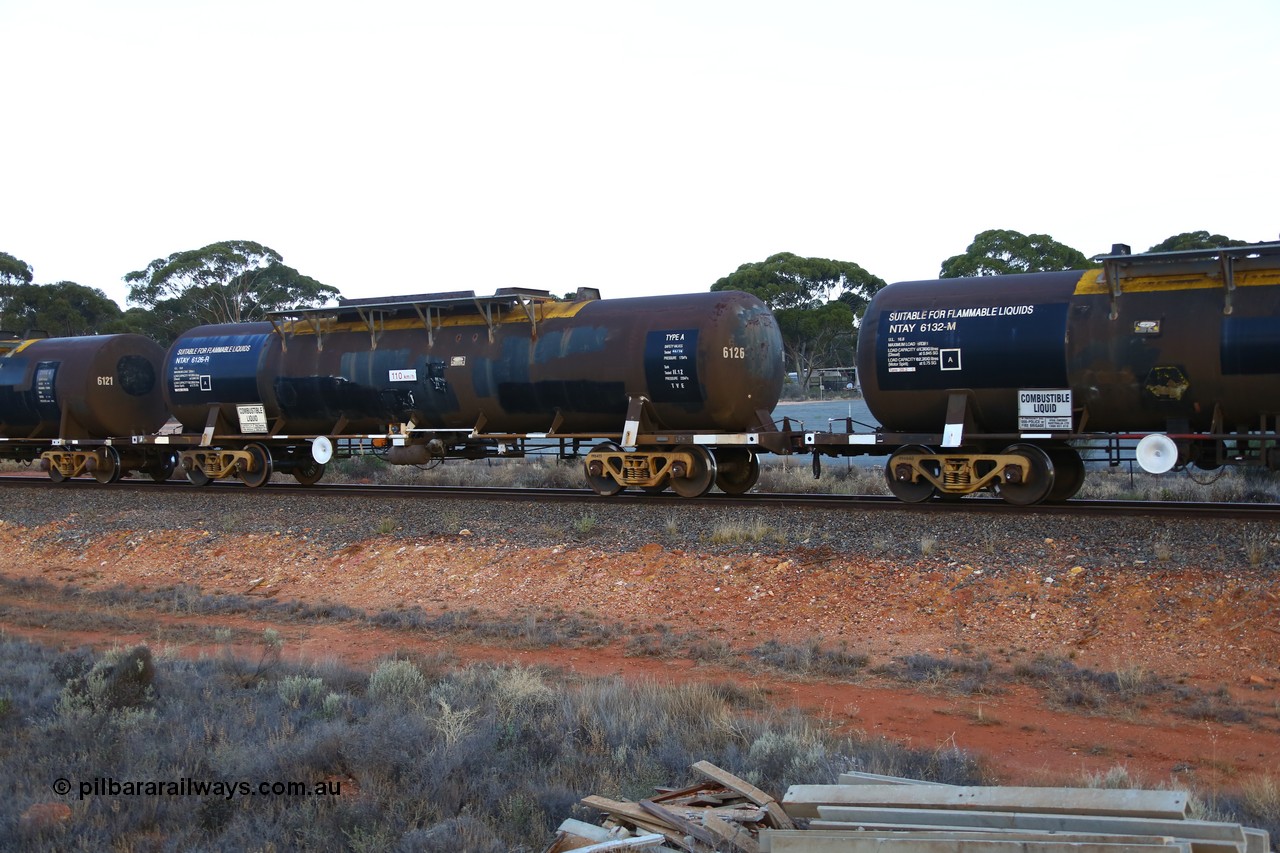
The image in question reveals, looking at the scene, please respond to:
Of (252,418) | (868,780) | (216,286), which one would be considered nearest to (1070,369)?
(868,780)

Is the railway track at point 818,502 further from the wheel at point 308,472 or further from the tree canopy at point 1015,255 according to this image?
the tree canopy at point 1015,255

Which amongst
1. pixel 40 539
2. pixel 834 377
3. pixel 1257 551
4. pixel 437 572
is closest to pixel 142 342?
pixel 40 539

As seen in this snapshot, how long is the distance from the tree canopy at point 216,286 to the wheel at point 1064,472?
174 feet

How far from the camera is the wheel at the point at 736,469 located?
59.4 ft

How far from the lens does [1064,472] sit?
15383 millimetres

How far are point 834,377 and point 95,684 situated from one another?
59.0 m

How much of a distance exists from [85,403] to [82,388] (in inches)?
13.3

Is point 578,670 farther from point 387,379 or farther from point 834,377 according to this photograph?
point 834,377

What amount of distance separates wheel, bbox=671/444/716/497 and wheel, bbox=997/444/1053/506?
4678 millimetres

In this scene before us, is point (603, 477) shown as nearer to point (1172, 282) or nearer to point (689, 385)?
point (689, 385)

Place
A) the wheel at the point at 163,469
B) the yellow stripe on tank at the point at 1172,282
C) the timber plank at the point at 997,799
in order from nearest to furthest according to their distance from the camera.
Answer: the timber plank at the point at 997,799 → the yellow stripe on tank at the point at 1172,282 → the wheel at the point at 163,469

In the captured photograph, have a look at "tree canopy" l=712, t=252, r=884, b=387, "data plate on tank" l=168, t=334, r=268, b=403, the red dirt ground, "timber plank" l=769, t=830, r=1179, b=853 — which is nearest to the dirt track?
the red dirt ground

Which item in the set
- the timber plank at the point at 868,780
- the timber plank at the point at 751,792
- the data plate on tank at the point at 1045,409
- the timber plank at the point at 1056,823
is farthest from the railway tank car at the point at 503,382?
the timber plank at the point at 1056,823

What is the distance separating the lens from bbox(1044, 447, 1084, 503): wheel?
15.2 metres
